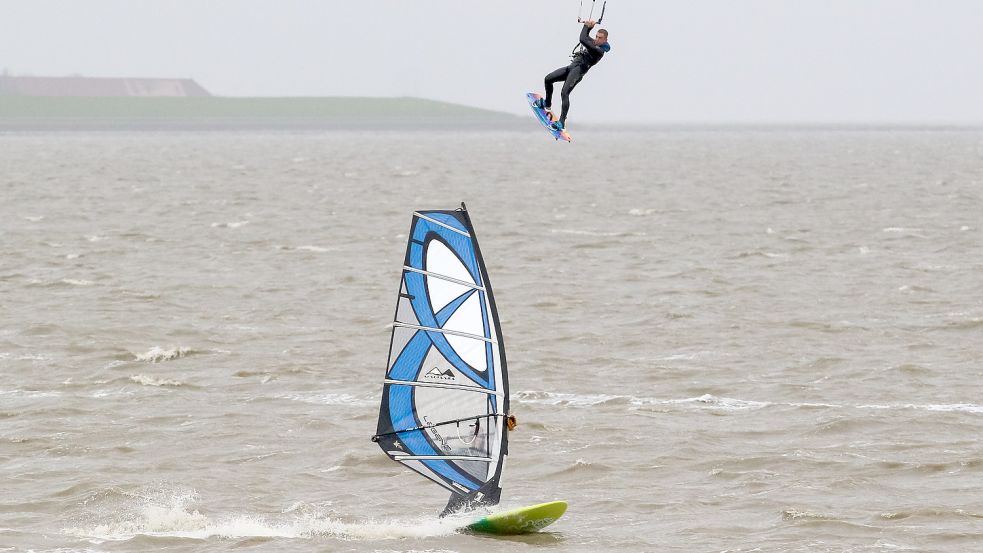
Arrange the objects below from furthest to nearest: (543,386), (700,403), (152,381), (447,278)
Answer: (152,381) → (543,386) → (700,403) → (447,278)

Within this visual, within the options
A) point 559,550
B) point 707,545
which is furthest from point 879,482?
point 559,550

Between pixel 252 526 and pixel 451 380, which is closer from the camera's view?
pixel 451 380

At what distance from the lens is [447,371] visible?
1567 cm

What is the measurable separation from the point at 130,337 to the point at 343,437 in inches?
A: 360

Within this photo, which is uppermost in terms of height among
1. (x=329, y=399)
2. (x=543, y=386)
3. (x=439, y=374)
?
(x=439, y=374)

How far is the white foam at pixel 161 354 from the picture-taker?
25922 mm

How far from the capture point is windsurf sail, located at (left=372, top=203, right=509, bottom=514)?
15.3 metres

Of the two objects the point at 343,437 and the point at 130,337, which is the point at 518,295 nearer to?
the point at 130,337

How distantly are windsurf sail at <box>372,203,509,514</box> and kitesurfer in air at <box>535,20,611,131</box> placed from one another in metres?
4.01

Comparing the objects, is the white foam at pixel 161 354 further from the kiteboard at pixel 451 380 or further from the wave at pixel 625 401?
the kiteboard at pixel 451 380

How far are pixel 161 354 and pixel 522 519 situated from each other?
12.5 m

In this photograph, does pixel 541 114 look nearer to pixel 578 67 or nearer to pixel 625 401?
pixel 578 67

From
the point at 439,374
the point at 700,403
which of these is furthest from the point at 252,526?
the point at 700,403

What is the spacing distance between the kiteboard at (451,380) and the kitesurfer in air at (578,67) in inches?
158
